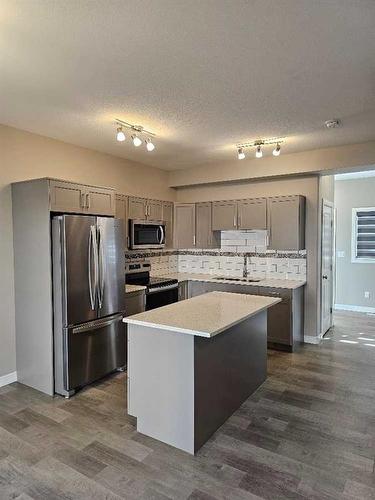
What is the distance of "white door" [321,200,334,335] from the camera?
4980 millimetres

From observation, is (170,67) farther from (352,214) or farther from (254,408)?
(352,214)

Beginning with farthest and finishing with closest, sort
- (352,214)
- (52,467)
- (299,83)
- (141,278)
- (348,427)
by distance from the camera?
(352,214) < (141,278) < (348,427) < (299,83) < (52,467)

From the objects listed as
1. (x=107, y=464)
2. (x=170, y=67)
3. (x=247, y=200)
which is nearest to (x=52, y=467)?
(x=107, y=464)

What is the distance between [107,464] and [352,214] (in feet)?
21.2

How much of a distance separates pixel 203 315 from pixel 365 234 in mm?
5513

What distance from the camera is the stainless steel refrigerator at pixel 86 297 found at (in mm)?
3184

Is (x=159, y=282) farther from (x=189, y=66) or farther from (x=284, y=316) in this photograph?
(x=189, y=66)

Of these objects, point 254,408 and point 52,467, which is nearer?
point 52,467

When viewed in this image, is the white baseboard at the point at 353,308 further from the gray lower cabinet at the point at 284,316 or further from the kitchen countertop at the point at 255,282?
the kitchen countertop at the point at 255,282

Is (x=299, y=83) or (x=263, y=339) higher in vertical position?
(x=299, y=83)

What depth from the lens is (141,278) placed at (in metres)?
4.97

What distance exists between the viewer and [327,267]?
524 cm

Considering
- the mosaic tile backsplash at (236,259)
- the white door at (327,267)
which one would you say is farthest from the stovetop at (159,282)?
the white door at (327,267)

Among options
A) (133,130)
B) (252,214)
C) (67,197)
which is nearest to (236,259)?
(252,214)
